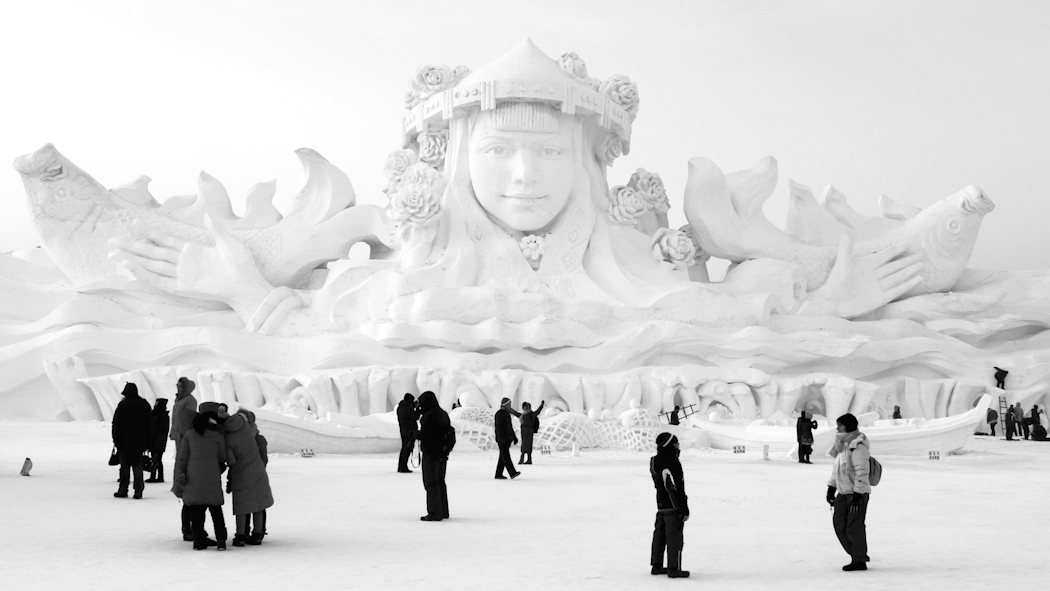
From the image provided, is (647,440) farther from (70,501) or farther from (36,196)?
(36,196)

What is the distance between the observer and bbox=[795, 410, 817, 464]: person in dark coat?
1592 centimetres

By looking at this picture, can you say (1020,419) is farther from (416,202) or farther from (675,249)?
(416,202)

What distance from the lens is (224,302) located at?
25031 millimetres

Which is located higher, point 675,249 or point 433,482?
point 675,249

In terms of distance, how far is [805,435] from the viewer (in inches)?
627

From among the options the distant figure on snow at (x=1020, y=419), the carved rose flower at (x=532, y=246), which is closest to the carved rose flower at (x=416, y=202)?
the carved rose flower at (x=532, y=246)

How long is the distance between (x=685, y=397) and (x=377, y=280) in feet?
21.7

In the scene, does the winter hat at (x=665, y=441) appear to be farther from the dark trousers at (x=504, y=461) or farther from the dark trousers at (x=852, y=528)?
the dark trousers at (x=504, y=461)

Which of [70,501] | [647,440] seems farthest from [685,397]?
[70,501]

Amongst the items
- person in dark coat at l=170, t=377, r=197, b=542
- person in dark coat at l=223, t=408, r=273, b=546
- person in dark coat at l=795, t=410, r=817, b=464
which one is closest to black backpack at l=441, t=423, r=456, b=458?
person in dark coat at l=223, t=408, r=273, b=546

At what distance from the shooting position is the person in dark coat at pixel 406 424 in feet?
43.0

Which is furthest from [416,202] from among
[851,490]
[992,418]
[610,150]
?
[851,490]

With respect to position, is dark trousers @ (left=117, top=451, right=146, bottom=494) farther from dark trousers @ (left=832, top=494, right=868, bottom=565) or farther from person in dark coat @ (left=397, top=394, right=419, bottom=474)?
dark trousers @ (left=832, top=494, right=868, bottom=565)

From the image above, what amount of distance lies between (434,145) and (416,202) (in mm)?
2474
